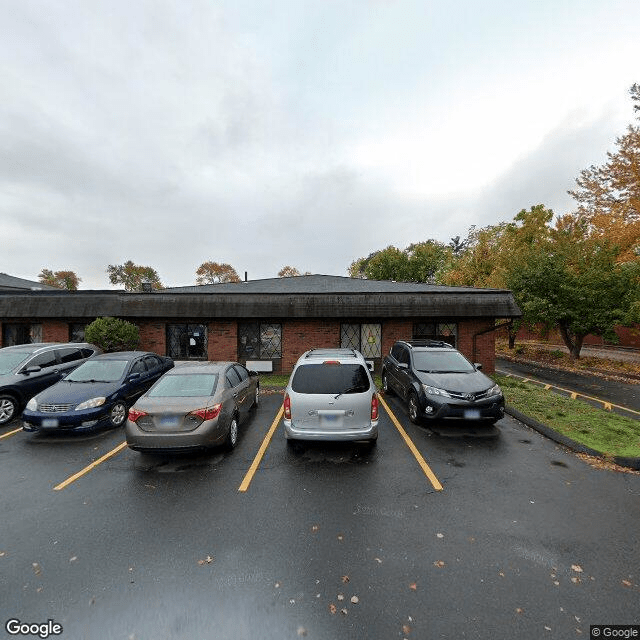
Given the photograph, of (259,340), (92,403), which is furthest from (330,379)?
(259,340)

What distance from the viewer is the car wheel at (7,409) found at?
7805mm

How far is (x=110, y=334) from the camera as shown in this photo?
12.4 m

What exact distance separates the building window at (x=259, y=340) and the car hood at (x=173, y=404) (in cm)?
845

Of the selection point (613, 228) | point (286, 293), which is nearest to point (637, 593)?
point (286, 293)

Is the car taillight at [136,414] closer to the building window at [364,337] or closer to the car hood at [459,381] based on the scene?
the car hood at [459,381]

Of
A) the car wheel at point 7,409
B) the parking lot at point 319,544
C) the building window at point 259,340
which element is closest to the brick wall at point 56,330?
the car wheel at point 7,409

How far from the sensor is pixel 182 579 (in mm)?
3227

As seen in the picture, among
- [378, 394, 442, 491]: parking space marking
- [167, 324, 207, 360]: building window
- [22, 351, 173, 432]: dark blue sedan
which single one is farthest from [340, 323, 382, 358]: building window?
[22, 351, 173, 432]: dark blue sedan

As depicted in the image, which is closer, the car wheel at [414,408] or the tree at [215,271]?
the car wheel at [414,408]

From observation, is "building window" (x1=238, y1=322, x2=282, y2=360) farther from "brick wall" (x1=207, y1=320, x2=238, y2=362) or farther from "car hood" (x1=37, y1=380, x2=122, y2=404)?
"car hood" (x1=37, y1=380, x2=122, y2=404)

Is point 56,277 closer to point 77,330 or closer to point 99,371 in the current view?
point 77,330

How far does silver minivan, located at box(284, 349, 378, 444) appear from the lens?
5645 millimetres

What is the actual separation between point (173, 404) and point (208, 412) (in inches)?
24.9

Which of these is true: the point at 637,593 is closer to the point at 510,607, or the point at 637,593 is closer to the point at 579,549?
the point at 579,549
